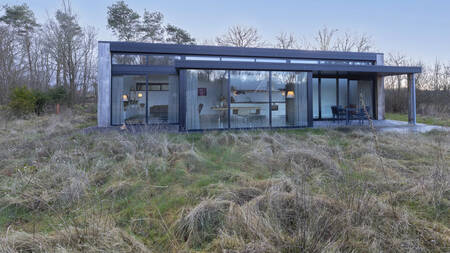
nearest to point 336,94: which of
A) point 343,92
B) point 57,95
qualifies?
point 343,92

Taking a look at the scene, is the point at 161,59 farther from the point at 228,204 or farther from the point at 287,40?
the point at 287,40

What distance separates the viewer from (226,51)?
10664mm

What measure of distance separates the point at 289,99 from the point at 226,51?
382 centimetres

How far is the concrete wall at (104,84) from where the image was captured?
9469mm

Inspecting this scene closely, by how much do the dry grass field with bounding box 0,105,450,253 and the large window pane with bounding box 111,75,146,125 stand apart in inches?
215

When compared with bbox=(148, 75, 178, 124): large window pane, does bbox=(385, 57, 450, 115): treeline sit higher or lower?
higher

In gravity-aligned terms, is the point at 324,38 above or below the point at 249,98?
above

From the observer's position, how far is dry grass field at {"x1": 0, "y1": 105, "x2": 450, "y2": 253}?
179cm

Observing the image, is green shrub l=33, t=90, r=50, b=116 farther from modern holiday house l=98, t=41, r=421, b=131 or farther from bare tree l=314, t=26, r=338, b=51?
bare tree l=314, t=26, r=338, b=51

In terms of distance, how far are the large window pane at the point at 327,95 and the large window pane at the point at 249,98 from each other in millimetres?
4771

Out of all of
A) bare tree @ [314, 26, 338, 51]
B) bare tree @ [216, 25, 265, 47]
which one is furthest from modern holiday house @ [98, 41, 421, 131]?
bare tree @ [314, 26, 338, 51]

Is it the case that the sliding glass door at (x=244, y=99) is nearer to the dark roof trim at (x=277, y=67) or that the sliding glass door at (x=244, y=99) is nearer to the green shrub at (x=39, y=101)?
the dark roof trim at (x=277, y=67)

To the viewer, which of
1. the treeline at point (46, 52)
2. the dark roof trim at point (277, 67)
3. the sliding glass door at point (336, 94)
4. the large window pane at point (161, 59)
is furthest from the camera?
the treeline at point (46, 52)

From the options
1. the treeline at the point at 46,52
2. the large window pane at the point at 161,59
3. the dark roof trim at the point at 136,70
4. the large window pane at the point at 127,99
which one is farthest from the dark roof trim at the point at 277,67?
the treeline at the point at 46,52
